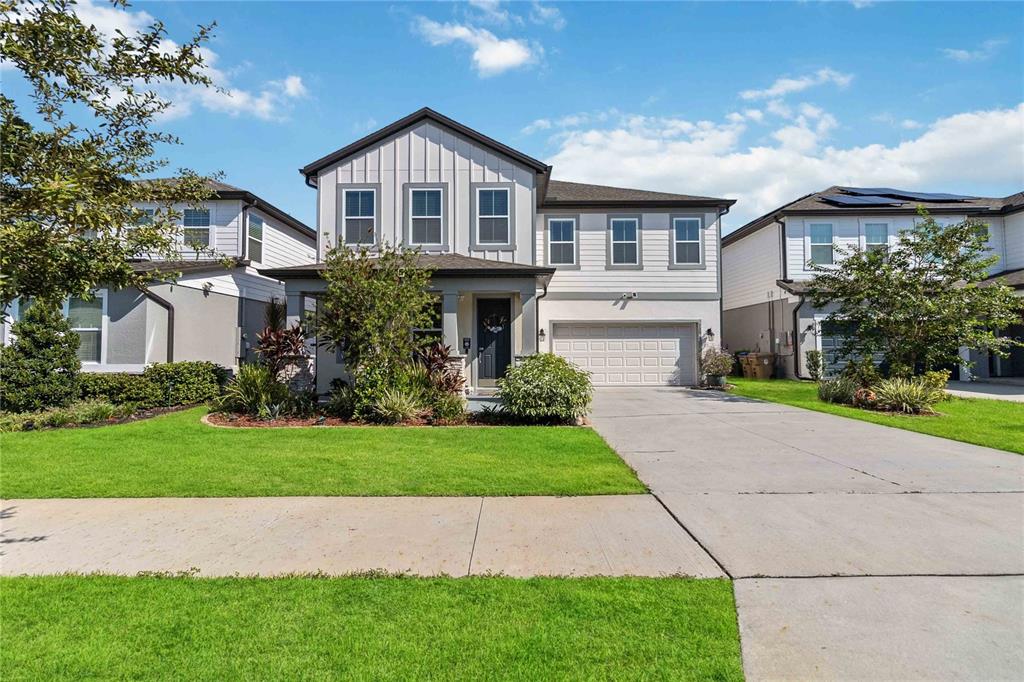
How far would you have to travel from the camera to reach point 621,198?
1802cm

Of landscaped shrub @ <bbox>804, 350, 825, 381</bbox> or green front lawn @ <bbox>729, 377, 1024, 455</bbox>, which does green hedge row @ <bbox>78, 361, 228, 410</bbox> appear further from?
landscaped shrub @ <bbox>804, 350, 825, 381</bbox>

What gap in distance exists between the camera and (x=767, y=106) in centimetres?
1078

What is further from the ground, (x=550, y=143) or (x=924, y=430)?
(x=550, y=143)

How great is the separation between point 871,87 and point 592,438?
314 inches

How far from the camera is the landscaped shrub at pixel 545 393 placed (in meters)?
10.2

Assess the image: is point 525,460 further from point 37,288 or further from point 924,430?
point 924,430

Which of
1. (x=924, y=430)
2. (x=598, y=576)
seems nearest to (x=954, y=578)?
(x=598, y=576)

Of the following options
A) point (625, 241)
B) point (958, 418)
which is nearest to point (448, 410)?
point (625, 241)

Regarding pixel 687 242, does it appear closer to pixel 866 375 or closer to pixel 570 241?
pixel 570 241

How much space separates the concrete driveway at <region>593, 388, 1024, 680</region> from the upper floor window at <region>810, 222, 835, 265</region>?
12851 millimetres

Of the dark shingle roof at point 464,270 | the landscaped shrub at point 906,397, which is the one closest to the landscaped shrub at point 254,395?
the dark shingle roof at point 464,270

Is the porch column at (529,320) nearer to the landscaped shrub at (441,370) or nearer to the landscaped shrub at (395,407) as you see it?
the landscaped shrub at (441,370)

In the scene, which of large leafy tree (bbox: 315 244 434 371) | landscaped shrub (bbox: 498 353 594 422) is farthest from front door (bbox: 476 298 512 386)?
landscaped shrub (bbox: 498 353 594 422)

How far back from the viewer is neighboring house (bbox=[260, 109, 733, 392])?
1446 centimetres
